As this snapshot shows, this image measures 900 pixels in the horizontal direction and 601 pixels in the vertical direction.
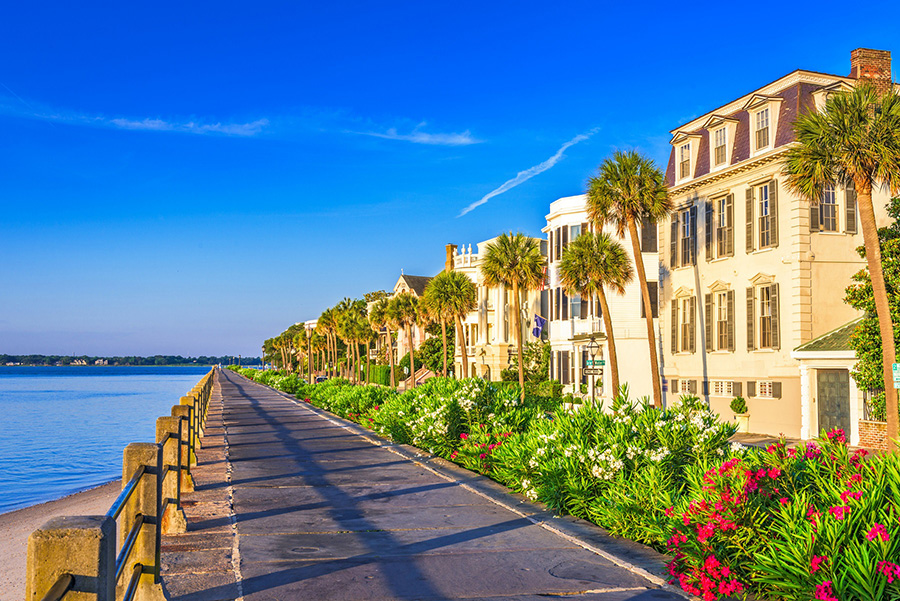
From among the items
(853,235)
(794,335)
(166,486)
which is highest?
(853,235)

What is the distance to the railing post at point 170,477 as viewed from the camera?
8.66m

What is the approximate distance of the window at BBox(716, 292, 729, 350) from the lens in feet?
105

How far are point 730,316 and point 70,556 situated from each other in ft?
103

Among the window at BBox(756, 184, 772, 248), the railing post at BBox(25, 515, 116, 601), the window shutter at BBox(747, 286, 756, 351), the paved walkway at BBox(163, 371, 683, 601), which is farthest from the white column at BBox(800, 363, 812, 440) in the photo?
the railing post at BBox(25, 515, 116, 601)

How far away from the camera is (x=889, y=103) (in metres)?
18.9

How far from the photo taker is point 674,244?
3519cm

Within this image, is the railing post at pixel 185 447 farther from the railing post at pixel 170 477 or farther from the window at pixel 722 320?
the window at pixel 722 320

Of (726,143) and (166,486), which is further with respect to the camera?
(726,143)

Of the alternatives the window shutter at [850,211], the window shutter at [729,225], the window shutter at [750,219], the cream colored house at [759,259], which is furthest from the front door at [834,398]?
the window shutter at [729,225]

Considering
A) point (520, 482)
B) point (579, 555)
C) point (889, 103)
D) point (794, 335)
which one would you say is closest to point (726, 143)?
point (794, 335)

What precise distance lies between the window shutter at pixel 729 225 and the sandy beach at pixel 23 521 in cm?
2397

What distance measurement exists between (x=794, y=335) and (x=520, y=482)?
20.3 m

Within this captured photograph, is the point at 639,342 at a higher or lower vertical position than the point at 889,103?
lower

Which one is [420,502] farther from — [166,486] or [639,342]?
[639,342]
